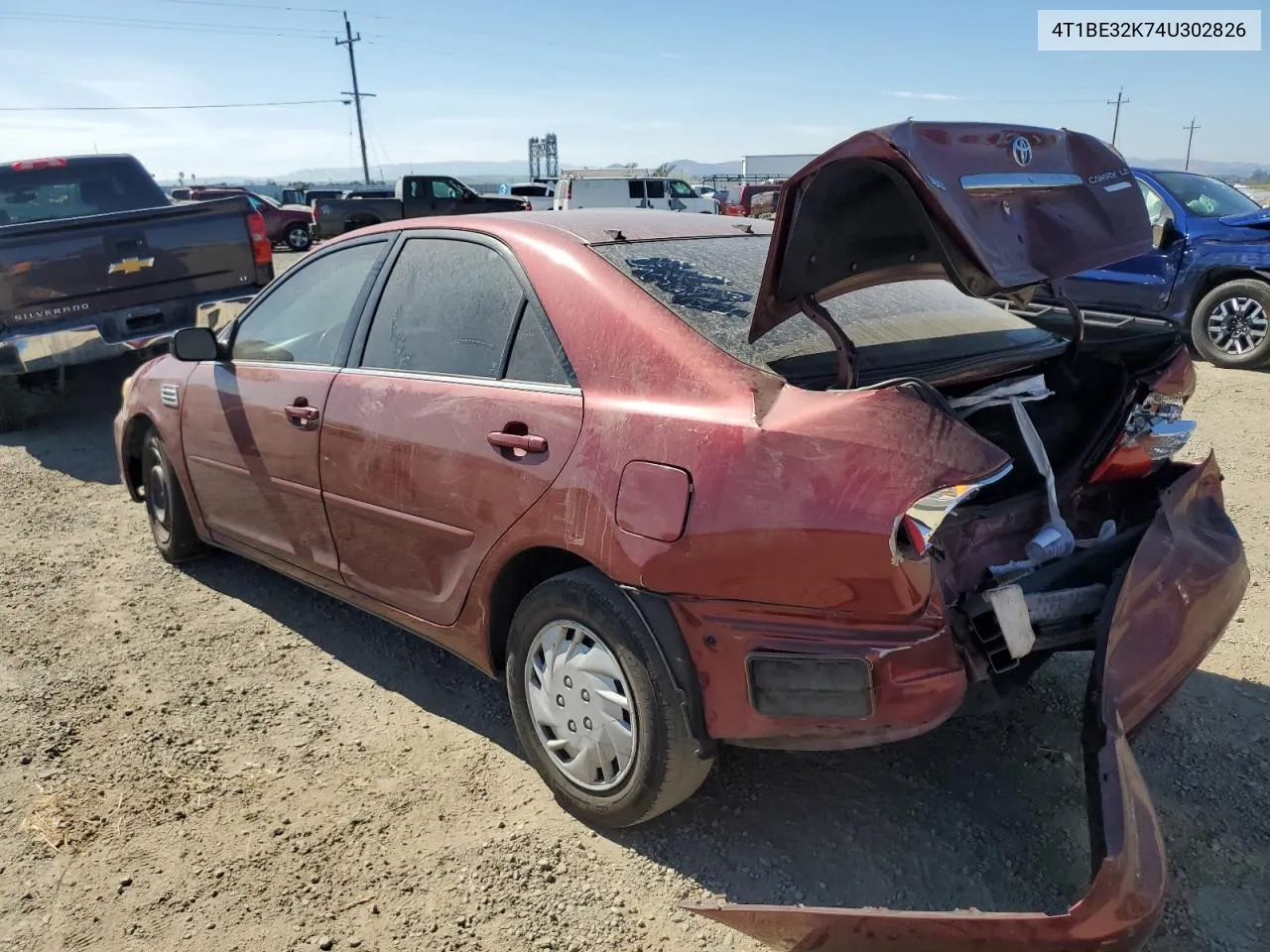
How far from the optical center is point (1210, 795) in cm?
270

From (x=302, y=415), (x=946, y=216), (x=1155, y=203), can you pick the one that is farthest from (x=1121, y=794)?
(x=1155, y=203)

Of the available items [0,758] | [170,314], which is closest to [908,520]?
[0,758]

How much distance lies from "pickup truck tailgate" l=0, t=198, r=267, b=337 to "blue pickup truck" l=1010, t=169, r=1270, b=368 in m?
7.08

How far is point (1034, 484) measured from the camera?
2570mm

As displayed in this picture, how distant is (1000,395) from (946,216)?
0.65 metres

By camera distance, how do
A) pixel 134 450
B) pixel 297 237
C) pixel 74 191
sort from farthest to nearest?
pixel 297 237 < pixel 74 191 < pixel 134 450

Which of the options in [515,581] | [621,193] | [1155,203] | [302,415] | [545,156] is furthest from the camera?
[545,156]

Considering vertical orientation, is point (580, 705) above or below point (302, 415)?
below

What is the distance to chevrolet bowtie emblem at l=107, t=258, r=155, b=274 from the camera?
6.75m

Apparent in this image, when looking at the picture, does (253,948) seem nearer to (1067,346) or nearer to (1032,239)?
(1032,239)

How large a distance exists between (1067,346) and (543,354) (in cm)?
160

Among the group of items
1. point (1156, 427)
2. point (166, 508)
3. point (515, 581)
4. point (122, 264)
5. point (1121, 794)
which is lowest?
point (166, 508)

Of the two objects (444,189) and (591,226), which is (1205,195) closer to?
(591,226)

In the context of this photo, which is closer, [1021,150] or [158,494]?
[1021,150]
